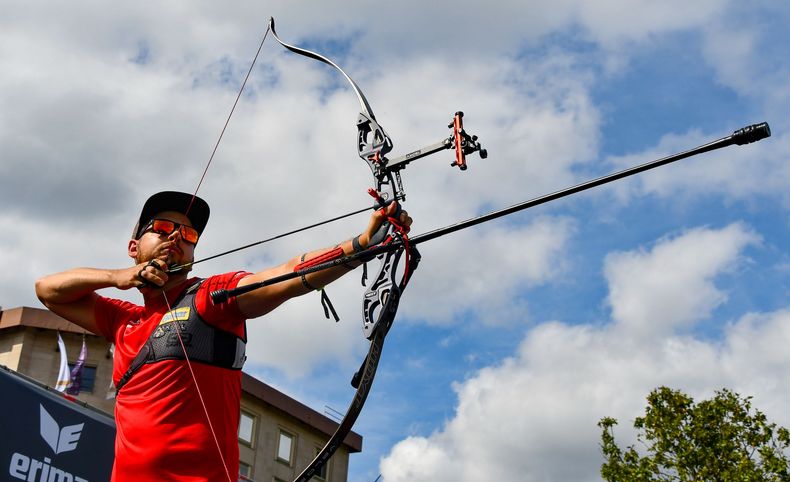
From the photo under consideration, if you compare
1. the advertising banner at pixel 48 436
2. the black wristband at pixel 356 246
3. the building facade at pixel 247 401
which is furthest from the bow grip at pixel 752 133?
the building facade at pixel 247 401

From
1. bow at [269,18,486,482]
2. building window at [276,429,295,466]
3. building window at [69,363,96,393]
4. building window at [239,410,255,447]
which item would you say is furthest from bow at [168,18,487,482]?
building window at [276,429,295,466]

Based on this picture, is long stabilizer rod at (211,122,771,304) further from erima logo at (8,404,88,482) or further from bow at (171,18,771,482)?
erima logo at (8,404,88,482)

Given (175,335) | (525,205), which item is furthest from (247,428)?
(525,205)

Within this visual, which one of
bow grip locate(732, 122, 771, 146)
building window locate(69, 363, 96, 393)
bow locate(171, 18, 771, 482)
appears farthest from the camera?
building window locate(69, 363, 96, 393)

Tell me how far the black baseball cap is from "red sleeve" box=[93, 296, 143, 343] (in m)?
0.52

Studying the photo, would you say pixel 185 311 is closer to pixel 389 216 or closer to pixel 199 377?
pixel 199 377

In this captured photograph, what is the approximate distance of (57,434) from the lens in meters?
9.26

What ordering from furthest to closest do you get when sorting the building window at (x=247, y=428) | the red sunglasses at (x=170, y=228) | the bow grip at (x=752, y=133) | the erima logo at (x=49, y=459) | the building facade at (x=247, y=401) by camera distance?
the building window at (x=247, y=428) < the building facade at (x=247, y=401) < the erima logo at (x=49, y=459) < the red sunglasses at (x=170, y=228) < the bow grip at (x=752, y=133)

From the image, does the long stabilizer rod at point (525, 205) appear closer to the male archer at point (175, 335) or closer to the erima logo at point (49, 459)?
the male archer at point (175, 335)

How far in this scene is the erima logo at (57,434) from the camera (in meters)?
9.10

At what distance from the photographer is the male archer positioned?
190 inches

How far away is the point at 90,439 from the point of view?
31.9ft

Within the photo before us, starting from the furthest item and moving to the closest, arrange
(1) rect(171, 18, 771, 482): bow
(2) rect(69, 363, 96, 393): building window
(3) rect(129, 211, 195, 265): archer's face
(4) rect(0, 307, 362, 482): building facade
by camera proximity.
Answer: (2) rect(69, 363, 96, 393): building window, (4) rect(0, 307, 362, 482): building facade, (3) rect(129, 211, 195, 265): archer's face, (1) rect(171, 18, 771, 482): bow

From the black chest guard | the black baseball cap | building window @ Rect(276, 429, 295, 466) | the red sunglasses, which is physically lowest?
the black chest guard
